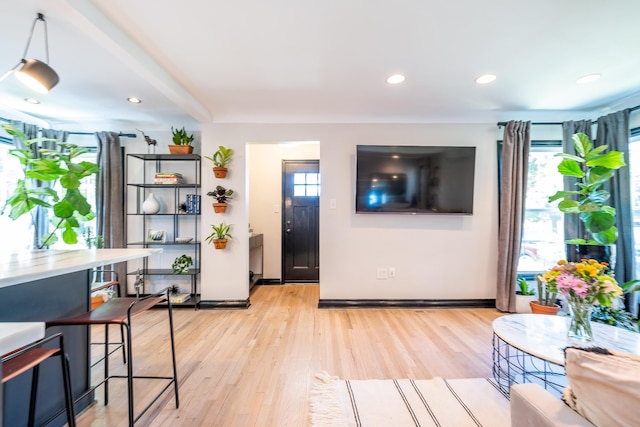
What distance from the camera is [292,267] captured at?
437 centimetres

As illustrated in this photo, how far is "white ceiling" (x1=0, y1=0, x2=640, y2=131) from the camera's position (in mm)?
1522

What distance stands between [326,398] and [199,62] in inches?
102

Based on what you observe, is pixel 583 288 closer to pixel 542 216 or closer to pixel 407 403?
pixel 407 403

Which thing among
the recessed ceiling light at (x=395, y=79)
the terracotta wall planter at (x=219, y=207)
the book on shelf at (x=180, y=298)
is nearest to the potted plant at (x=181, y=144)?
the terracotta wall planter at (x=219, y=207)

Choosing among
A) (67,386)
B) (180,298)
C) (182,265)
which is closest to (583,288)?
(67,386)

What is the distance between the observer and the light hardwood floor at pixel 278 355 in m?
1.54

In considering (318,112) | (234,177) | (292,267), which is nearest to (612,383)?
(318,112)

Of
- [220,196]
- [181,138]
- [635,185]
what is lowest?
[220,196]

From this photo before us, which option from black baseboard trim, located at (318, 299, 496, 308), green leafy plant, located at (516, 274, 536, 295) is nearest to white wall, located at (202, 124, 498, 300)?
black baseboard trim, located at (318, 299, 496, 308)

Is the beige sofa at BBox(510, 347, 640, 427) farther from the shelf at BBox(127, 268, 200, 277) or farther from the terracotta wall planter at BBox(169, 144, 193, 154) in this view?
the terracotta wall planter at BBox(169, 144, 193, 154)

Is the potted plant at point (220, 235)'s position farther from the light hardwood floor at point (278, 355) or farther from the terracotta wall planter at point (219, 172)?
the light hardwood floor at point (278, 355)

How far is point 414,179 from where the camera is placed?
3.13 metres

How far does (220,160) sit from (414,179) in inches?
92.9

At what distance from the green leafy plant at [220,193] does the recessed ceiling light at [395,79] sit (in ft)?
6.91
